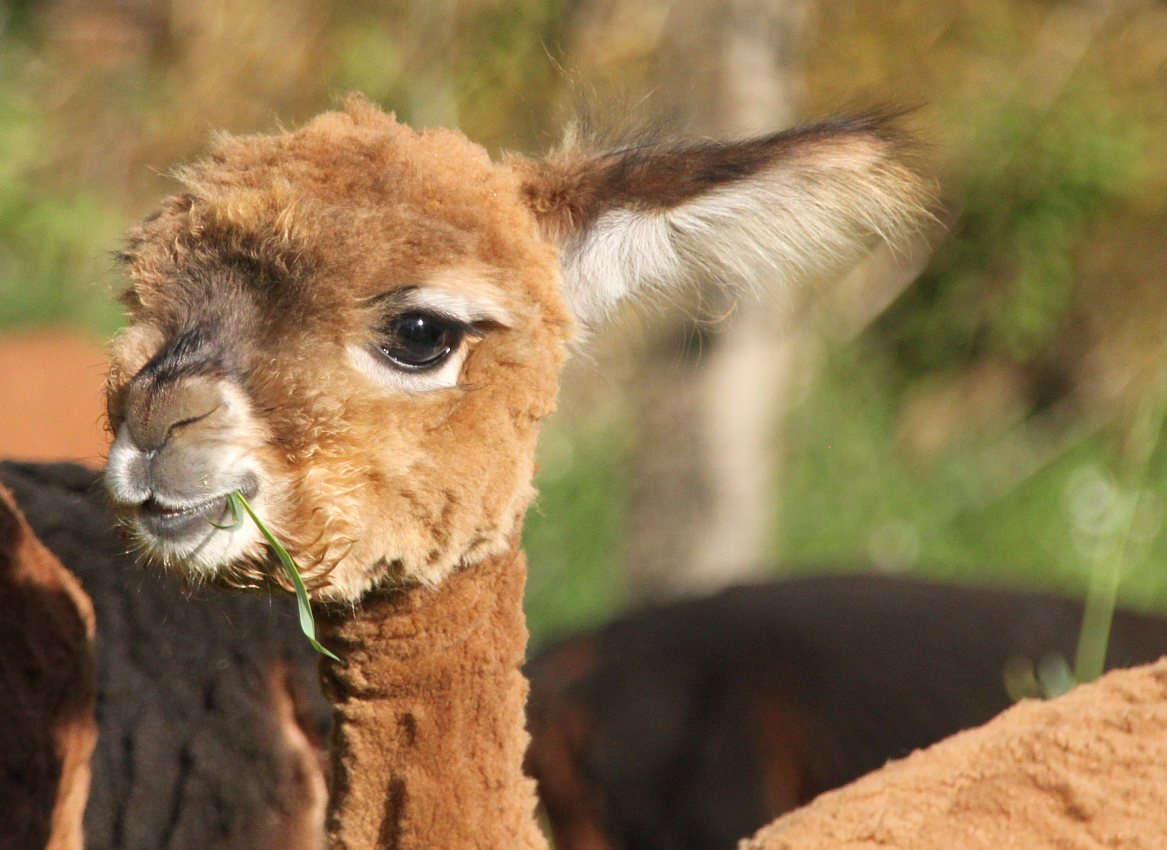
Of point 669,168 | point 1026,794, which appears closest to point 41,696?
point 669,168

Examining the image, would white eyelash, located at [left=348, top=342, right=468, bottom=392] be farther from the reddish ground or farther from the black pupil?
the reddish ground

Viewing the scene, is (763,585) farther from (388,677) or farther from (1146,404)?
(388,677)

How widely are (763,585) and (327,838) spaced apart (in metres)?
2.23

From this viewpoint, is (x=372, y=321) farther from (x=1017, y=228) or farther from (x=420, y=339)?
(x=1017, y=228)

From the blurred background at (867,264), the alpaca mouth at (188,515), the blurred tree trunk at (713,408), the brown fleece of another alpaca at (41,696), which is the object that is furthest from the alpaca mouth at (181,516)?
the blurred background at (867,264)

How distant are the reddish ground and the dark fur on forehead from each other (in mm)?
2659

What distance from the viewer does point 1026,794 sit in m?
2.27

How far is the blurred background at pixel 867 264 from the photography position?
22.6 feet

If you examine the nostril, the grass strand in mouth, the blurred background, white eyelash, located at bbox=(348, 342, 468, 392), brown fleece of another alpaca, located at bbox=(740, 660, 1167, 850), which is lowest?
brown fleece of another alpaca, located at bbox=(740, 660, 1167, 850)

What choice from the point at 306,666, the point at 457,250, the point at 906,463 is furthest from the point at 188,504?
the point at 906,463

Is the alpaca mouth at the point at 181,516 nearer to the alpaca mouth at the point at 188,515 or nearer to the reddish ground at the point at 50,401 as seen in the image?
the alpaca mouth at the point at 188,515

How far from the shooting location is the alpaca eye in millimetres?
2156

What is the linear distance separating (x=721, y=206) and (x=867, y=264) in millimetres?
5977

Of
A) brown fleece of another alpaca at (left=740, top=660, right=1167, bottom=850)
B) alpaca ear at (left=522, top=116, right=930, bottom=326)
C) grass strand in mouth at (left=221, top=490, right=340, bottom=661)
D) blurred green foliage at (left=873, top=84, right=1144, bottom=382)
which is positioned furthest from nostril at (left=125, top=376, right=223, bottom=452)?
blurred green foliage at (left=873, top=84, right=1144, bottom=382)
